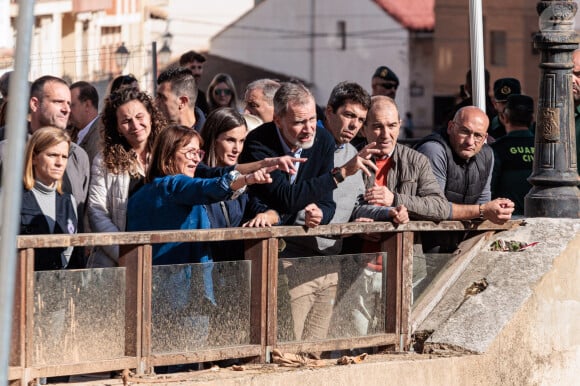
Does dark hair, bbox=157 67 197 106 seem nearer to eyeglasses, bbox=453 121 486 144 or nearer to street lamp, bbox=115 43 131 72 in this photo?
eyeglasses, bbox=453 121 486 144

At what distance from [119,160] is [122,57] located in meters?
6.54

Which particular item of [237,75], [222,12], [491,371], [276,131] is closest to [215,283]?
[276,131]

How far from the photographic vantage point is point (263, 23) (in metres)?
68.5

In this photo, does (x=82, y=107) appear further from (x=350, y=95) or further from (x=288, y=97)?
(x=288, y=97)

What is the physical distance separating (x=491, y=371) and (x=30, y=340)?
2975 mm

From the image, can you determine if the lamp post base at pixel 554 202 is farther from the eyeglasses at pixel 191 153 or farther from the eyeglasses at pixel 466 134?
the eyeglasses at pixel 191 153

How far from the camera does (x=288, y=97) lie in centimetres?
853

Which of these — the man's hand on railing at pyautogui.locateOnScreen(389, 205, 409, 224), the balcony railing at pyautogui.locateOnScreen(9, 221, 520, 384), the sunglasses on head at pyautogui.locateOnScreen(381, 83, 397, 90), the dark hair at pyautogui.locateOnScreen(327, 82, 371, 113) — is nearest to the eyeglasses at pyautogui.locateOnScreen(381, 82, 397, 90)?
the sunglasses on head at pyautogui.locateOnScreen(381, 83, 397, 90)

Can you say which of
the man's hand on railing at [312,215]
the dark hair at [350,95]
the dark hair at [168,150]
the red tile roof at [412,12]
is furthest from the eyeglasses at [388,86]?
the red tile roof at [412,12]

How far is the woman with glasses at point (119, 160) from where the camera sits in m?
8.36

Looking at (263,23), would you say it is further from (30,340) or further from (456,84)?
(30,340)

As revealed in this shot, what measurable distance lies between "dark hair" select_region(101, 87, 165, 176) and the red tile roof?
6113cm

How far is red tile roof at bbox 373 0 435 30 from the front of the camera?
69812 mm

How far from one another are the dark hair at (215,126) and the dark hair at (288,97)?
244 millimetres
